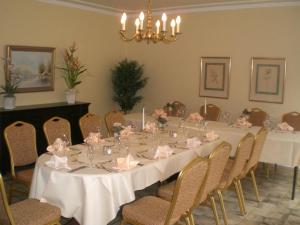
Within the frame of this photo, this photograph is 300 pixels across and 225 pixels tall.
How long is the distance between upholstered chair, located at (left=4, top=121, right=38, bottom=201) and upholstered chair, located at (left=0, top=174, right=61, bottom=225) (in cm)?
82

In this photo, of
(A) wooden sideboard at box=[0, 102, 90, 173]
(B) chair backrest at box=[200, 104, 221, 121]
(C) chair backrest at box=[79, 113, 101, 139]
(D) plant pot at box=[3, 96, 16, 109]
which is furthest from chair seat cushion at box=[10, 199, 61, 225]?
(B) chair backrest at box=[200, 104, 221, 121]

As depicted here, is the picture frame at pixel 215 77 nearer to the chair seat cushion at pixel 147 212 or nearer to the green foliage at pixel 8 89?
the green foliage at pixel 8 89

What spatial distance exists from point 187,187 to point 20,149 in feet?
7.42

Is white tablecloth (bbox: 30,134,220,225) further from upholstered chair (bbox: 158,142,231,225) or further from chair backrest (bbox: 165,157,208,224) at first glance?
chair backrest (bbox: 165,157,208,224)

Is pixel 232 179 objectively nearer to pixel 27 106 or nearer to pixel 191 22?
pixel 27 106

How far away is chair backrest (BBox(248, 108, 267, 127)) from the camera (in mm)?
5902

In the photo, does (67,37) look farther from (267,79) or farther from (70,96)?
(267,79)

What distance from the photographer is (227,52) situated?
663 centimetres

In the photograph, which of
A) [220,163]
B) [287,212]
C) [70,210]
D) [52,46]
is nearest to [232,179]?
[220,163]

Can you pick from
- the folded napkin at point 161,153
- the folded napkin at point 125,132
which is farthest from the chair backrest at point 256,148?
the folded napkin at point 125,132

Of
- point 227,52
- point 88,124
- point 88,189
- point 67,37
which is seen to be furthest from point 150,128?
point 67,37

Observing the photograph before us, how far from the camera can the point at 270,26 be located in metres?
6.11

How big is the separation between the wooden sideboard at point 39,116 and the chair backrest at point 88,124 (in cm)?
111

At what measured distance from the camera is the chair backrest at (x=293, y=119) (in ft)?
18.3
